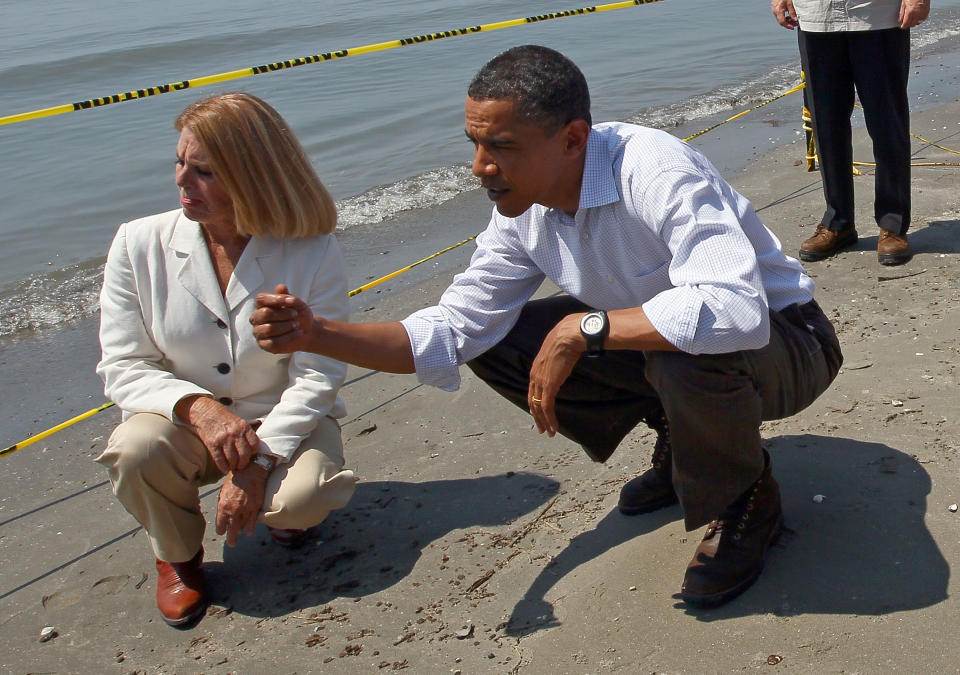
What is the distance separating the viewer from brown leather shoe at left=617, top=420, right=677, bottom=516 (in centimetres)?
311

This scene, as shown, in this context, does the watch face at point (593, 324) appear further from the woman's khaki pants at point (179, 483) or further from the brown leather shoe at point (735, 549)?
the woman's khaki pants at point (179, 483)

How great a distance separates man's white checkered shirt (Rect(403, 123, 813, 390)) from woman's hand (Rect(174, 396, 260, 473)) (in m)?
0.55

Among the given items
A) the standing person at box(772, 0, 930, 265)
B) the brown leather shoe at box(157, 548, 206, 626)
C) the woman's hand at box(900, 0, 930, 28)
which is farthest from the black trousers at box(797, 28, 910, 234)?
the brown leather shoe at box(157, 548, 206, 626)

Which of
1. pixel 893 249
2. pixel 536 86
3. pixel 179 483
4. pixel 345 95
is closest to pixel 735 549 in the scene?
pixel 536 86

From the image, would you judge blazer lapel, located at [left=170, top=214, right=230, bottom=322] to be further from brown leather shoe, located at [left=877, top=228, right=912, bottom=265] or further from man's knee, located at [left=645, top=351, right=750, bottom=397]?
brown leather shoe, located at [left=877, top=228, right=912, bottom=265]

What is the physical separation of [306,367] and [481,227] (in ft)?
13.7

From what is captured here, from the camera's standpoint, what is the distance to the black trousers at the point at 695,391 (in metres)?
2.48

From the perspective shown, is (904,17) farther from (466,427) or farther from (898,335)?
(466,427)

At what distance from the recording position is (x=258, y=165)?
3.07m

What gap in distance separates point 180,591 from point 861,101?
12.1 ft

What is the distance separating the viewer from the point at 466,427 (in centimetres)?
399

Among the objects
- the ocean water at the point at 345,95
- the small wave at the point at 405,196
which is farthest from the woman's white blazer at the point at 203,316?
the small wave at the point at 405,196

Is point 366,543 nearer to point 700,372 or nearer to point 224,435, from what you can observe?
point 224,435

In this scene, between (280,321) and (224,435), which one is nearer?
(280,321)
